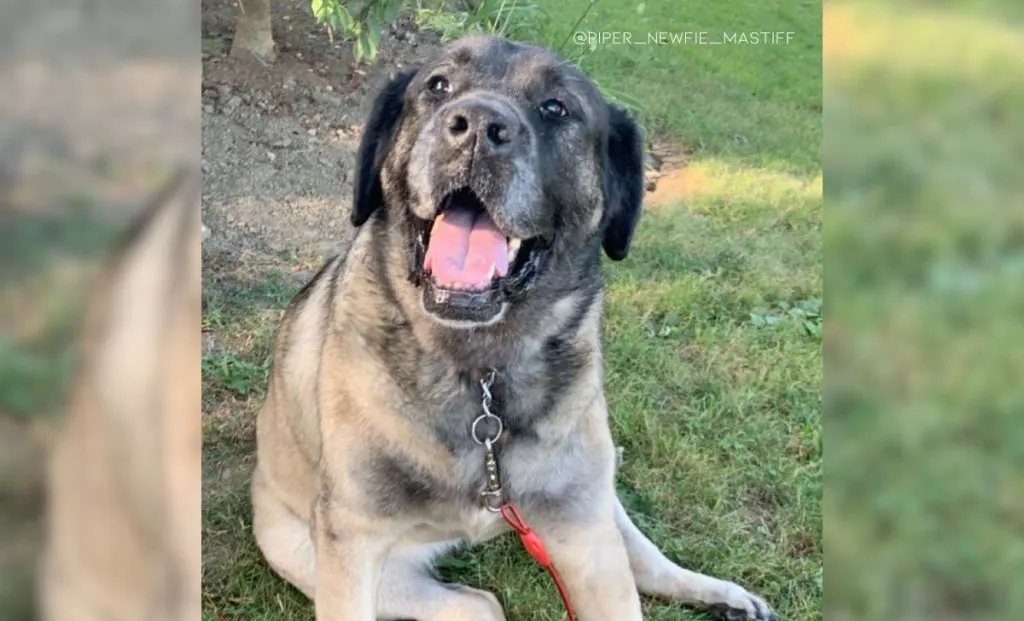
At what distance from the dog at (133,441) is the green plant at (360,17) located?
0.73 meters

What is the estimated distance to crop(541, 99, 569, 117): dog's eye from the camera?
4.97ft

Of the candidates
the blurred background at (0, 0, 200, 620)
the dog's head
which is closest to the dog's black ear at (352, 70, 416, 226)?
the dog's head

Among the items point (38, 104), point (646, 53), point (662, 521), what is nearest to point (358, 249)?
point (38, 104)

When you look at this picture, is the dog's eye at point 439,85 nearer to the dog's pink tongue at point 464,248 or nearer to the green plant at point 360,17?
the dog's pink tongue at point 464,248

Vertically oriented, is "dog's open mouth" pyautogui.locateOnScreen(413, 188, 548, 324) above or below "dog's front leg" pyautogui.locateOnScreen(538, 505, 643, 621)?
above

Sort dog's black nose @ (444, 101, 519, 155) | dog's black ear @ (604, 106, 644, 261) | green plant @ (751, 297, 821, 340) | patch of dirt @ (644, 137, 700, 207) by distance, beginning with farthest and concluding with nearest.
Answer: patch of dirt @ (644, 137, 700, 207)
green plant @ (751, 297, 821, 340)
dog's black ear @ (604, 106, 644, 261)
dog's black nose @ (444, 101, 519, 155)

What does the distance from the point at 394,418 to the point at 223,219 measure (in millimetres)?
771

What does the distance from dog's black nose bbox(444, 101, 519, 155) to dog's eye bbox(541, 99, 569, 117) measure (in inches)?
6.4

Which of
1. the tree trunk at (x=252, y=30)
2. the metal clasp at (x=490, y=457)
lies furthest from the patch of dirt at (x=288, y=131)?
the metal clasp at (x=490, y=457)

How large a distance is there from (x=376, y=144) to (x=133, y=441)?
2.22 feet

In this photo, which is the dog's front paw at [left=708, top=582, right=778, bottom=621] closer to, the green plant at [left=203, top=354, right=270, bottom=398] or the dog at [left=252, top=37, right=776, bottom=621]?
the dog at [left=252, top=37, right=776, bottom=621]

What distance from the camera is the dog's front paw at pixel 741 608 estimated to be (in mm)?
1837

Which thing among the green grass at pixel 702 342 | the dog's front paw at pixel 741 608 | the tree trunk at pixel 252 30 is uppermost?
the tree trunk at pixel 252 30

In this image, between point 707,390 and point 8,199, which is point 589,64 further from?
point 8,199
